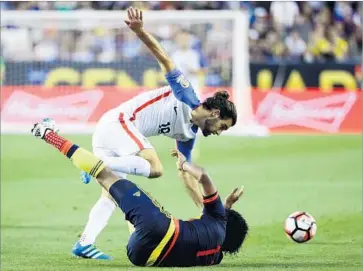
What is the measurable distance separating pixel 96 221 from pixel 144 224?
1.43 meters

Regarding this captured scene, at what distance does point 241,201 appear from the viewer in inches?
611

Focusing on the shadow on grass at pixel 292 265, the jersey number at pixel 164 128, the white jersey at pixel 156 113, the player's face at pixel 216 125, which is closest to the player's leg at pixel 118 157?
the white jersey at pixel 156 113

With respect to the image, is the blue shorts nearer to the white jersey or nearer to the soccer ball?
the white jersey

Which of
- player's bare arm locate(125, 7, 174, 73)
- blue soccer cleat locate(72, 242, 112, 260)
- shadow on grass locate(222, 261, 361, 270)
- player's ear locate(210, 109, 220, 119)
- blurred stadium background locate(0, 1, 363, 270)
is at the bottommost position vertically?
blurred stadium background locate(0, 1, 363, 270)

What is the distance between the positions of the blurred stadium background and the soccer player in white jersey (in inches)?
235

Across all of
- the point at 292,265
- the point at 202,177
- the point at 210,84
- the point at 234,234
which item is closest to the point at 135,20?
the point at 202,177

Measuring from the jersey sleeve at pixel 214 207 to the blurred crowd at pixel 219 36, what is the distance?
13835 mm

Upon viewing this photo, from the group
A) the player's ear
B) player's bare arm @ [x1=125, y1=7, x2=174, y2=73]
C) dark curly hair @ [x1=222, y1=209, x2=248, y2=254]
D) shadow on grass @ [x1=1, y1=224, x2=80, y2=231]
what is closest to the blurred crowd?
shadow on grass @ [x1=1, y1=224, x2=80, y2=231]

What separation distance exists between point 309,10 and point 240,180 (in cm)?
1061

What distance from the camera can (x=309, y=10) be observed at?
27203 millimetres

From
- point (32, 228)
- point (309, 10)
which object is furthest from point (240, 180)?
point (309, 10)

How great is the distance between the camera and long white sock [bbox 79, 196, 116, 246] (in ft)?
33.2

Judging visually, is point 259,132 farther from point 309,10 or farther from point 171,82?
point 171,82

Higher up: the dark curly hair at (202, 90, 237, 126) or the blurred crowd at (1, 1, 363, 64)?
the dark curly hair at (202, 90, 237, 126)
